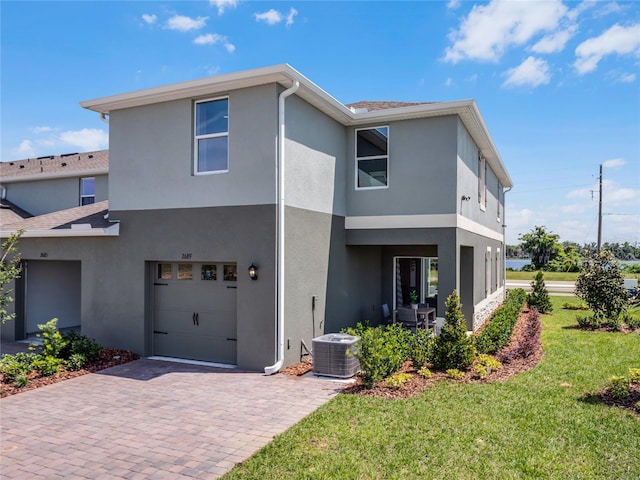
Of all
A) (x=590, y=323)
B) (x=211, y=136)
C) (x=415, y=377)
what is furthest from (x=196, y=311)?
(x=590, y=323)

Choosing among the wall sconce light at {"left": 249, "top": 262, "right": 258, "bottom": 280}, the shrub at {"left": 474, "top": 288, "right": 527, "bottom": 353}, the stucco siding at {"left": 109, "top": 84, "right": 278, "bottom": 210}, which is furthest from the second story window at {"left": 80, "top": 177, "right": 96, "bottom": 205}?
the shrub at {"left": 474, "top": 288, "right": 527, "bottom": 353}

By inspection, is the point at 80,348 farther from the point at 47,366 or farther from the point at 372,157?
the point at 372,157

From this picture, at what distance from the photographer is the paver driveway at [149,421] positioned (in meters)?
5.10

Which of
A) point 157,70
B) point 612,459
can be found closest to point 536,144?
point 157,70

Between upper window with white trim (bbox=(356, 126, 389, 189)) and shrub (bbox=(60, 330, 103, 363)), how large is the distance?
7.98 m

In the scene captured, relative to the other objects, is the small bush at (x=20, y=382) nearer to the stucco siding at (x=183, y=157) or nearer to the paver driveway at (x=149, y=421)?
the paver driveway at (x=149, y=421)

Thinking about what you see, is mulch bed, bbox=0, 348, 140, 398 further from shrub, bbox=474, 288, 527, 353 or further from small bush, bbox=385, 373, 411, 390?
shrub, bbox=474, 288, 527, 353

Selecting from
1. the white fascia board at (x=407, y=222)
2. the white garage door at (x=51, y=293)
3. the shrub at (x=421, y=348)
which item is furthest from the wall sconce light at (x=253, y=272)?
the white garage door at (x=51, y=293)

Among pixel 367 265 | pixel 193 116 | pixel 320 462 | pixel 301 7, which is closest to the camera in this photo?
pixel 320 462

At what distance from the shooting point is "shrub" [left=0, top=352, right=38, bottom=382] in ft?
27.6

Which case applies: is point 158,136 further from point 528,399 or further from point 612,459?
point 612,459

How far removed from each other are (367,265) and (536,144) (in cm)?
2161

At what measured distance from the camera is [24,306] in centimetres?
1266

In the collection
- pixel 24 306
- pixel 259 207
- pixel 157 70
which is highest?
pixel 157 70
